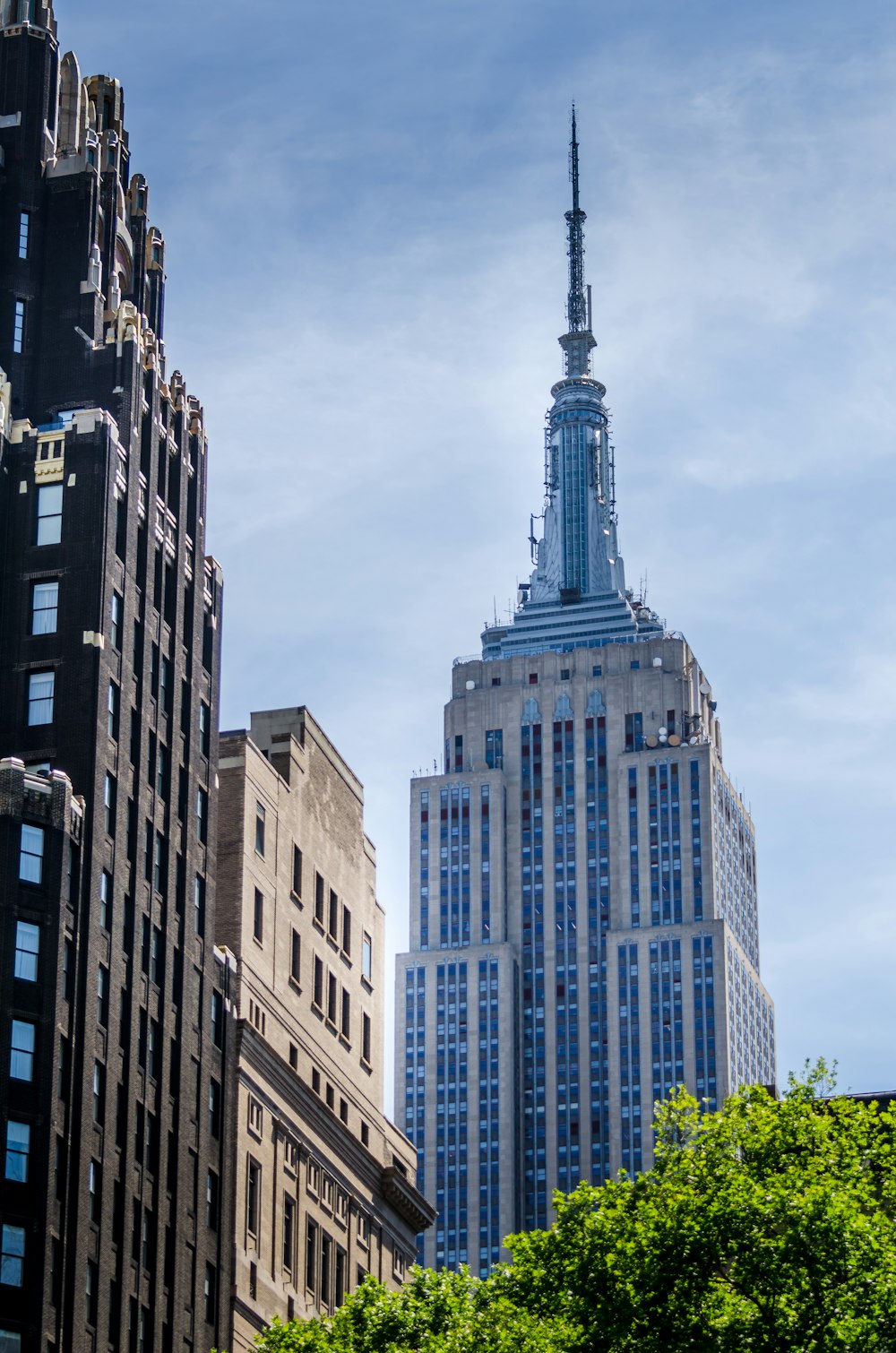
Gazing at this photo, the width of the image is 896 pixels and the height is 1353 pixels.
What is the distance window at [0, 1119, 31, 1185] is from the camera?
93.2m

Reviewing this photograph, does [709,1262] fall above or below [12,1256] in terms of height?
below

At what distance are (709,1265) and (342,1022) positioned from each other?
Result: 56.8 m

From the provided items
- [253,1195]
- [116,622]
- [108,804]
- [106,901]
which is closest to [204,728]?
[116,622]

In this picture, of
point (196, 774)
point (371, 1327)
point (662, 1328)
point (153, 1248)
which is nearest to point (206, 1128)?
point (153, 1248)

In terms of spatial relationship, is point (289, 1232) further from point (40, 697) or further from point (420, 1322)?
point (420, 1322)

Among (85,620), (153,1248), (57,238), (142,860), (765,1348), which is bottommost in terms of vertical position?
(765,1348)

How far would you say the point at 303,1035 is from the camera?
124 metres

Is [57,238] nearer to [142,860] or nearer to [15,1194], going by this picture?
[142,860]

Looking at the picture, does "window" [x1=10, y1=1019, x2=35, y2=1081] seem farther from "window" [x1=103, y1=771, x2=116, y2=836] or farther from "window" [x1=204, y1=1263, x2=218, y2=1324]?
"window" [x1=204, y1=1263, x2=218, y2=1324]

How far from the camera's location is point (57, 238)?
120m

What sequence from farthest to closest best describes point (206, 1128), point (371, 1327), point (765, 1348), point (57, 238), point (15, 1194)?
point (57, 238), point (206, 1128), point (15, 1194), point (371, 1327), point (765, 1348)

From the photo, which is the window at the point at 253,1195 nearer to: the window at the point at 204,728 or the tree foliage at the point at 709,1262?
the window at the point at 204,728

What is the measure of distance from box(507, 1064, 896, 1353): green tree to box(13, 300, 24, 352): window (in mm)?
49770

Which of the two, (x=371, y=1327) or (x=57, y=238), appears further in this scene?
(x=57, y=238)
